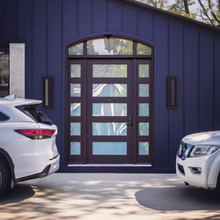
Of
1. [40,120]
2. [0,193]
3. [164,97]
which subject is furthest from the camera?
[164,97]

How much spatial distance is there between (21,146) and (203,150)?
298 centimetres

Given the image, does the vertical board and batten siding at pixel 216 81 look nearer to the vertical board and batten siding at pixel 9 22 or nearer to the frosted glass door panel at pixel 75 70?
the frosted glass door panel at pixel 75 70

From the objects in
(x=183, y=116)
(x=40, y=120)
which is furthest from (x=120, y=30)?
(x=40, y=120)

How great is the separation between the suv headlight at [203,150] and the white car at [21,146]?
2.44 m

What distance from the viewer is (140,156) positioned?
11.1 meters

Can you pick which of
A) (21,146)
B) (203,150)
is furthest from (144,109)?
(21,146)

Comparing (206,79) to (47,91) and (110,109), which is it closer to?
(110,109)

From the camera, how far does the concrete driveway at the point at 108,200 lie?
640cm

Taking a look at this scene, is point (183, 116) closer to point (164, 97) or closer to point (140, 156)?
point (164, 97)

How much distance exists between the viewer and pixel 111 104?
1113cm

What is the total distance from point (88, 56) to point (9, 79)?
2018 millimetres

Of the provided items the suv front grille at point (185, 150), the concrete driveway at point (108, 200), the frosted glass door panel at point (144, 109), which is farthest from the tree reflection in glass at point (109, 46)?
the suv front grille at point (185, 150)

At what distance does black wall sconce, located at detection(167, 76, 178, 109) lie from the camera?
35.4 feet

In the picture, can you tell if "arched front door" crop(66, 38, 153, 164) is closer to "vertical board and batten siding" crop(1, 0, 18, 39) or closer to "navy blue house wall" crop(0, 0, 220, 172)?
"navy blue house wall" crop(0, 0, 220, 172)
